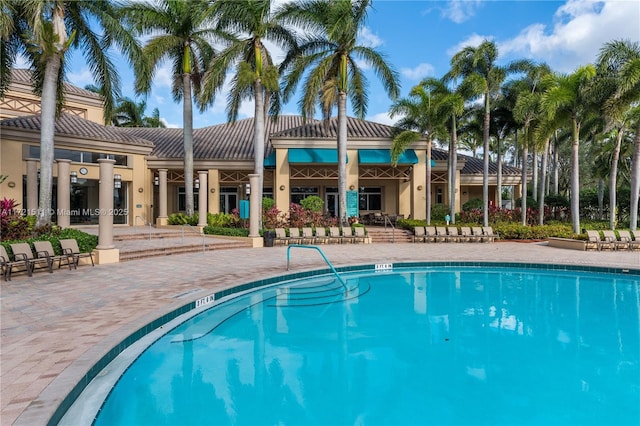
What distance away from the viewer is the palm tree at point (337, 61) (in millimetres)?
18891

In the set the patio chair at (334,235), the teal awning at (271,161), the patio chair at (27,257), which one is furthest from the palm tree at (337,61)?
the patio chair at (27,257)

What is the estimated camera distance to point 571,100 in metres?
18.0

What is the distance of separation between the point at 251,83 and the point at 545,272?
609 inches

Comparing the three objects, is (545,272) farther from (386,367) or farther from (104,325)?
(104,325)

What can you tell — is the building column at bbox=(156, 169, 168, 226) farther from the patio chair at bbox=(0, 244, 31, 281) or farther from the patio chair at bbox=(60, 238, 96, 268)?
the patio chair at bbox=(0, 244, 31, 281)

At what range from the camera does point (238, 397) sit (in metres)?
4.71

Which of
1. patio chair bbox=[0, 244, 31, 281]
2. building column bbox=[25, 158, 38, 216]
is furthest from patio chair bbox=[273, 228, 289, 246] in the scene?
patio chair bbox=[0, 244, 31, 281]

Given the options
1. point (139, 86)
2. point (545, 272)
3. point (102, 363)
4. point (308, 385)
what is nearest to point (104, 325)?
point (102, 363)

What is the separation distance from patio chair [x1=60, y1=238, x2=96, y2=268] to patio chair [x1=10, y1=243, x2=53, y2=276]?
78 centimetres

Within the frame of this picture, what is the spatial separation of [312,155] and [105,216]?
14711mm

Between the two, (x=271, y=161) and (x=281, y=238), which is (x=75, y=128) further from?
(x=281, y=238)

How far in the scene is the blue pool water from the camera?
4410 millimetres

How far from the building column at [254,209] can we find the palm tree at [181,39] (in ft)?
19.3

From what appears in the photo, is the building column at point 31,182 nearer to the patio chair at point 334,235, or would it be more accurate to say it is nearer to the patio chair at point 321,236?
the patio chair at point 321,236
